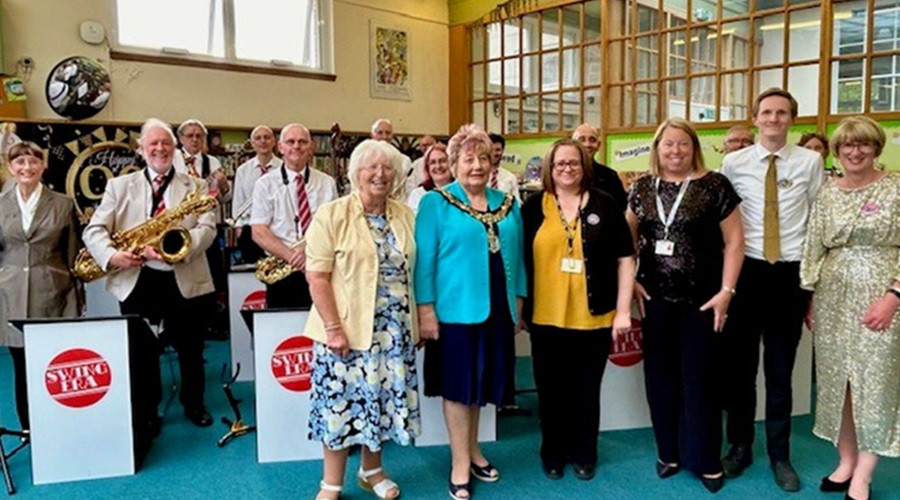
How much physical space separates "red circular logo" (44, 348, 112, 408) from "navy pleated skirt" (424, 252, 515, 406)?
1400 millimetres

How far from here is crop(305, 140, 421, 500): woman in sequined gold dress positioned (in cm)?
242

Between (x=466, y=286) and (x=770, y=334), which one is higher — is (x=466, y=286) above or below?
above

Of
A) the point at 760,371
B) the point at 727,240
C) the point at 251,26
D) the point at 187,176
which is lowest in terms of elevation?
the point at 760,371

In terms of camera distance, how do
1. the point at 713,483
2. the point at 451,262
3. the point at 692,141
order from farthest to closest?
the point at 713,483 → the point at 692,141 → the point at 451,262

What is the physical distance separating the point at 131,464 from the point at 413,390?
1.34 m

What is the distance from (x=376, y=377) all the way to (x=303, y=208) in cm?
129

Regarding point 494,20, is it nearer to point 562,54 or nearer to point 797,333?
point 562,54

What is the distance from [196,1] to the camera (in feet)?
21.7

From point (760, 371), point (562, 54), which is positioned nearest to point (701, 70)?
point (562, 54)

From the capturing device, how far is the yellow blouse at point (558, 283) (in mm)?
2721

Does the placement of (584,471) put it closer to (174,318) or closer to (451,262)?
(451,262)

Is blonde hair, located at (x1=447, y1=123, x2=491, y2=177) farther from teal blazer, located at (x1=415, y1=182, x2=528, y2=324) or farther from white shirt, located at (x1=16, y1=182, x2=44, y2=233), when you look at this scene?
white shirt, located at (x1=16, y1=182, x2=44, y2=233)

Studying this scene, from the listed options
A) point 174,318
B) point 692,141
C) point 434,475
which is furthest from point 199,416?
point 692,141

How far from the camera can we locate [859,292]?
8.29ft
